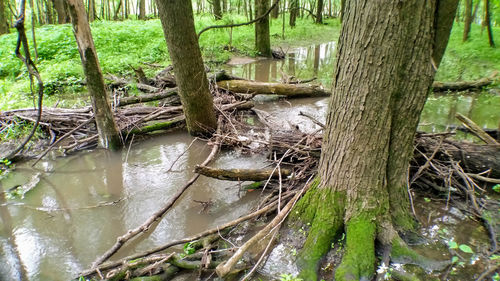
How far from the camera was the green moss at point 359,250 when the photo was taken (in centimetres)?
226

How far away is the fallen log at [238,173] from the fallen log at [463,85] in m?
6.27

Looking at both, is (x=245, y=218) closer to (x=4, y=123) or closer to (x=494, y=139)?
(x=494, y=139)

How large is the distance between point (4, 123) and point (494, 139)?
8382 millimetres

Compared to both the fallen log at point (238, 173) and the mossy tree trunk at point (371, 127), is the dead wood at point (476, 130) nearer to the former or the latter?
the mossy tree trunk at point (371, 127)

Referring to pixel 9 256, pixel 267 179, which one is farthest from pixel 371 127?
pixel 9 256

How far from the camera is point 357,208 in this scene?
2621 mm

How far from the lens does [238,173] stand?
351 cm


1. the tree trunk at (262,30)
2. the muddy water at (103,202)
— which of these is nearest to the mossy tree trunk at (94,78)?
the muddy water at (103,202)

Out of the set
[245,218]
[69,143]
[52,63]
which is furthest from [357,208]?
[52,63]

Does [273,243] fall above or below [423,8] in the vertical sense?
below

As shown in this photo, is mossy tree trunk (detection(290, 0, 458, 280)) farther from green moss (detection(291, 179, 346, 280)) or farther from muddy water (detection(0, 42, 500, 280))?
muddy water (detection(0, 42, 500, 280))

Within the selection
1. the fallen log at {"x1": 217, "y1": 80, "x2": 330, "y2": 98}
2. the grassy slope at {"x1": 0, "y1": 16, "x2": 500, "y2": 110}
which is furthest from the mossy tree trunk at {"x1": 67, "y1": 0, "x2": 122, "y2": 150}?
the grassy slope at {"x1": 0, "y1": 16, "x2": 500, "y2": 110}

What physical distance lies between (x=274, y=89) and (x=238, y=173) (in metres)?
4.77

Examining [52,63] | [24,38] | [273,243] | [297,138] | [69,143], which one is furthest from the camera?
[52,63]
